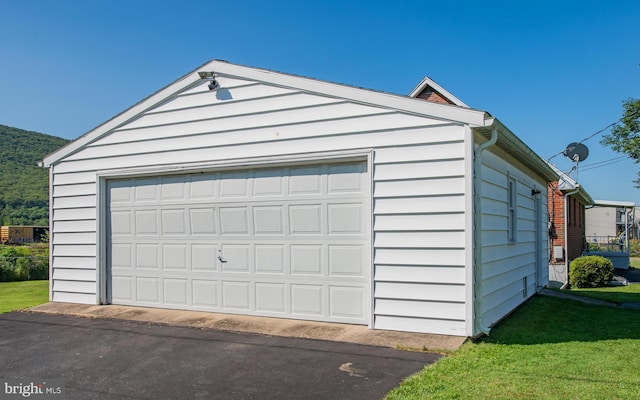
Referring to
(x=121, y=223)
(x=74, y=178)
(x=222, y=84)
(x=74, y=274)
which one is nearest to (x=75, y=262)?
(x=74, y=274)

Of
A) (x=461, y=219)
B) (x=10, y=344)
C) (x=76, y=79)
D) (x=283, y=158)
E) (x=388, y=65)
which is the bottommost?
(x=10, y=344)

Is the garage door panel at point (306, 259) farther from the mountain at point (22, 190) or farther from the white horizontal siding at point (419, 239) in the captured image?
the mountain at point (22, 190)

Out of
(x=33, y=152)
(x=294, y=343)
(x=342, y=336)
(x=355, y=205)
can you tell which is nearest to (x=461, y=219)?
(x=355, y=205)

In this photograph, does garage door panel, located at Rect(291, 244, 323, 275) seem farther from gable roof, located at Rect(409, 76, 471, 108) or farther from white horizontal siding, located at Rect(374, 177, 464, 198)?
gable roof, located at Rect(409, 76, 471, 108)

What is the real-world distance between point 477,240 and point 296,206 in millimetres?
2698

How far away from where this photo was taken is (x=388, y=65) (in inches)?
682

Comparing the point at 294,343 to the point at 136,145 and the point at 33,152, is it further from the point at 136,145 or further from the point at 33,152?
the point at 33,152

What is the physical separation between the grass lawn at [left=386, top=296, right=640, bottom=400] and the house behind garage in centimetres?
56

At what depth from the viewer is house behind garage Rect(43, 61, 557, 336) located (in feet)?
21.4

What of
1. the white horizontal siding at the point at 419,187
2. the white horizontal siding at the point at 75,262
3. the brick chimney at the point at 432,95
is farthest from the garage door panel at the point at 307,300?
the brick chimney at the point at 432,95

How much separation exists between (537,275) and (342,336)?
23.2 feet

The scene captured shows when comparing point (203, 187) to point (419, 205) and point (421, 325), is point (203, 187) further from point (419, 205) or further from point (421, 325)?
point (421, 325)

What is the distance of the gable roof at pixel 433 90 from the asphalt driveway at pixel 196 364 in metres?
12.2

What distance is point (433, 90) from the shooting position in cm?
1719
